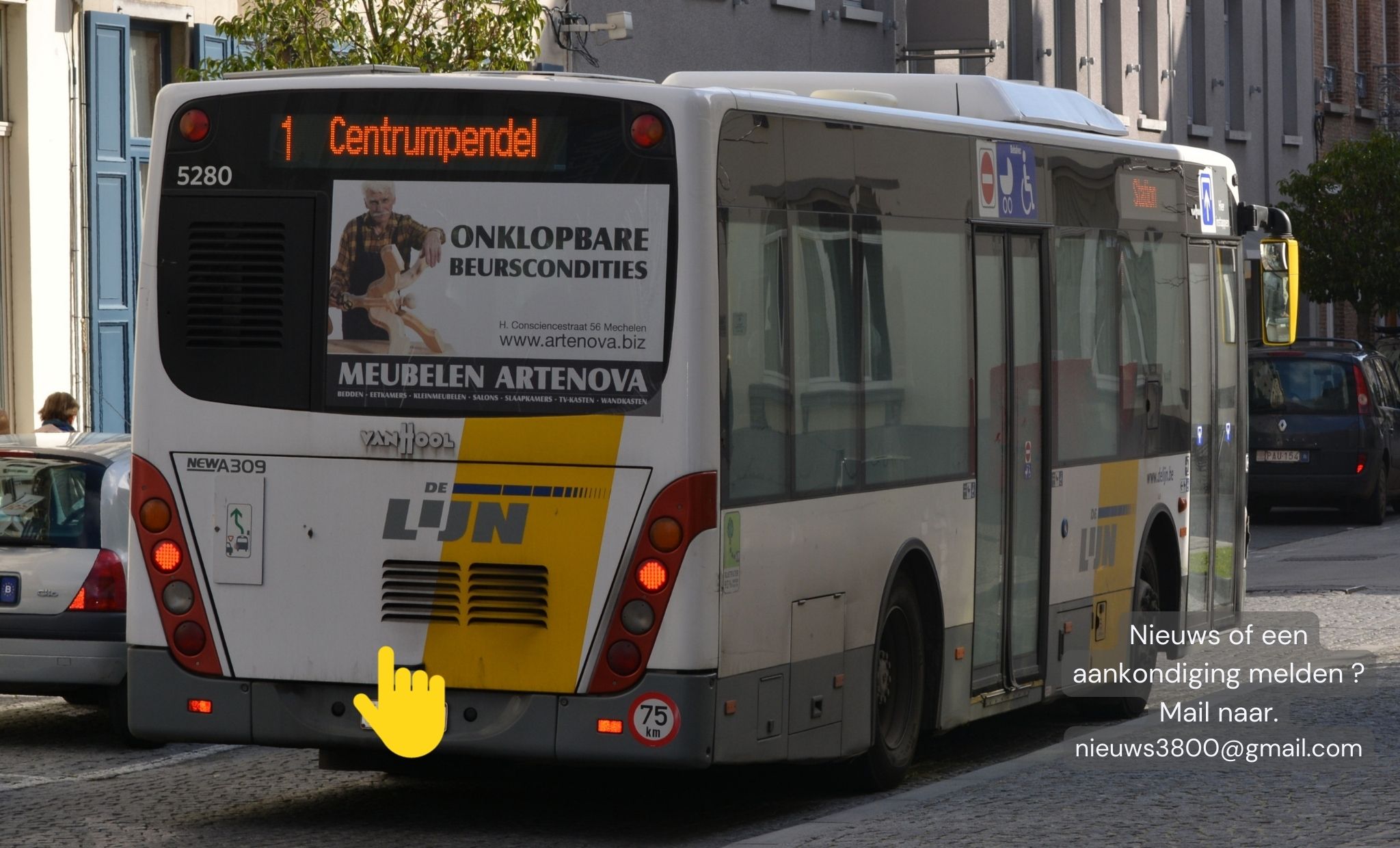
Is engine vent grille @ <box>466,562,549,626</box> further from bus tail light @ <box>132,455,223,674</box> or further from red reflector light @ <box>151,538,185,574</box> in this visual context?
red reflector light @ <box>151,538,185,574</box>

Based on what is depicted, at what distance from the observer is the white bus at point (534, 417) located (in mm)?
8250

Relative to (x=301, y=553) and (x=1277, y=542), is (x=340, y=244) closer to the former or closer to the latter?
(x=301, y=553)

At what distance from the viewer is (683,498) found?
816 centimetres

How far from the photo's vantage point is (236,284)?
8781 mm

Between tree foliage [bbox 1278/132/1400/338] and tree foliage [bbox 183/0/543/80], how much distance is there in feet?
86.9

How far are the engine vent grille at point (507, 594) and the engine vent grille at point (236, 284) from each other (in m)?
1.11

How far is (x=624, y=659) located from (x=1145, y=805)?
6.23ft

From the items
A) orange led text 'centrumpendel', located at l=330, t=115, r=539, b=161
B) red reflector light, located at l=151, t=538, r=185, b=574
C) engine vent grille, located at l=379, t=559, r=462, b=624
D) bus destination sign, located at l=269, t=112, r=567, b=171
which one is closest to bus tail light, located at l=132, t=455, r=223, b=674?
red reflector light, located at l=151, t=538, r=185, b=574

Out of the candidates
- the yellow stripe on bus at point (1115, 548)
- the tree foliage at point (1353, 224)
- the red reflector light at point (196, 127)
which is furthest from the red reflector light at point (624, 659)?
Answer: the tree foliage at point (1353, 224)

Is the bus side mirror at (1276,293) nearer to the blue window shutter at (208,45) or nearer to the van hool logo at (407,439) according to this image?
the van hool logo at (407,439)

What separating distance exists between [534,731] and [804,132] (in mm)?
2372

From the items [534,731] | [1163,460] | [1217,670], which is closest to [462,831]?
[534,731]

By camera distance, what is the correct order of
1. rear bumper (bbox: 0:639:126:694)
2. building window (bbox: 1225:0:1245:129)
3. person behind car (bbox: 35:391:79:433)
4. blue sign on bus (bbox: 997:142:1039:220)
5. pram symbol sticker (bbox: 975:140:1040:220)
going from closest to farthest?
pram symbol sticker (bbox: 975:140:1040:220)
blue sign on bus (bbox: 997:142:1039:220)
rear bumper (bbox: 0:639:126:694)
person behind car (bbox: 35:391:79:433)
building window (bbox: 1225:0:1245:129)

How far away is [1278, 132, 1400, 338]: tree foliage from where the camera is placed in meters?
41.4
